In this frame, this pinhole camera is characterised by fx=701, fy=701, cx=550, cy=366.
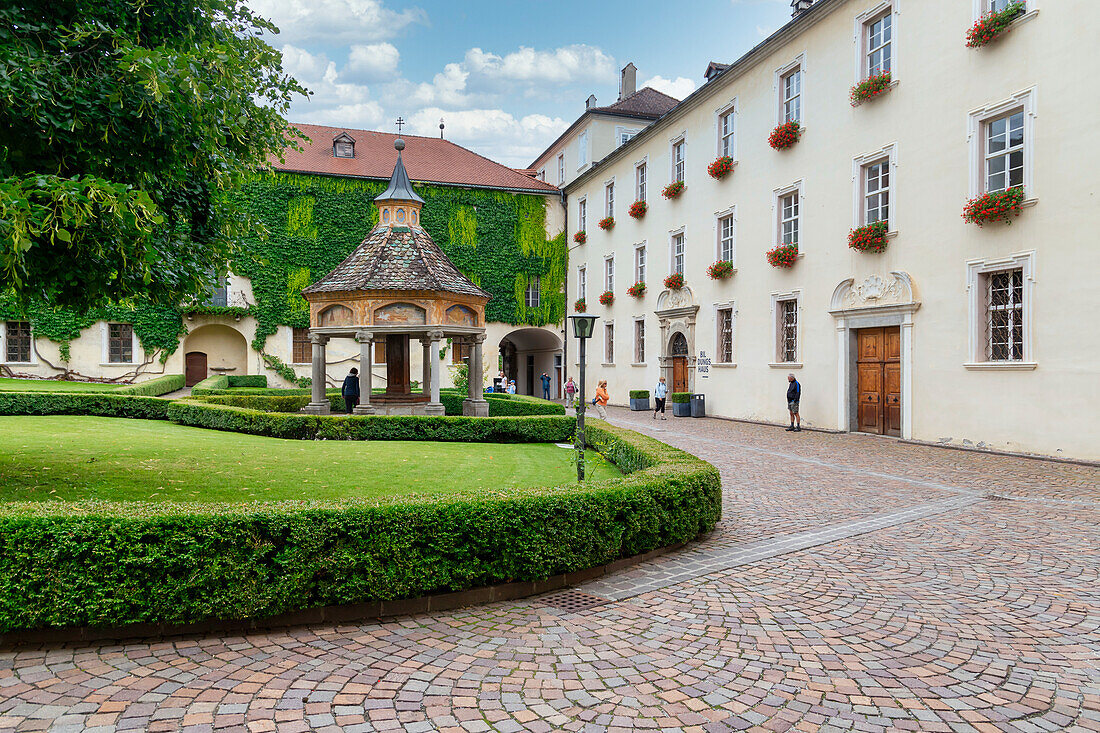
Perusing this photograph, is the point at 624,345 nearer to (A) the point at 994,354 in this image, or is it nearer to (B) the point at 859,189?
(B) the point at 859,189

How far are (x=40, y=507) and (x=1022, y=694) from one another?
686 cm

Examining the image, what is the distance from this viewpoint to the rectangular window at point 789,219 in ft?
70.7

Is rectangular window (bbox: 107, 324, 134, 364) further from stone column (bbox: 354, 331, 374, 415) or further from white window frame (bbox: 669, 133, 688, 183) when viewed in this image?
white window frame (bbox: 669, 133, 688, 183)

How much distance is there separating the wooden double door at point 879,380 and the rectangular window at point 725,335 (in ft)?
20.3

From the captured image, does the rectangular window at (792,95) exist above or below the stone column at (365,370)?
above

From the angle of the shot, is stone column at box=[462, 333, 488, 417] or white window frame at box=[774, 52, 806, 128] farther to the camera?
stone column at box=[462, 333, 488, 417]

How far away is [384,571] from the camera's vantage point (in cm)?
538

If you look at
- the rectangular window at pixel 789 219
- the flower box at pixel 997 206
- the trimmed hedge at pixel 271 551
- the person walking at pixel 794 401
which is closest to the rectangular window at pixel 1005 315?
the flower box at pixel 997 206

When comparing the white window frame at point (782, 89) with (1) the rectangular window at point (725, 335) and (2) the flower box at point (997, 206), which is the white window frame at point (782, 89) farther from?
(2) the flower box at point (997, 206)

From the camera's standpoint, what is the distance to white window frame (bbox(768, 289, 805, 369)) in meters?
21.0

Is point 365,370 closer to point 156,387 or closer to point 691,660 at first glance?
point 156,387

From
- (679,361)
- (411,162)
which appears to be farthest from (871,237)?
(411,162)

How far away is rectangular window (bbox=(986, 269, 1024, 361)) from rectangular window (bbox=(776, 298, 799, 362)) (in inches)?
255

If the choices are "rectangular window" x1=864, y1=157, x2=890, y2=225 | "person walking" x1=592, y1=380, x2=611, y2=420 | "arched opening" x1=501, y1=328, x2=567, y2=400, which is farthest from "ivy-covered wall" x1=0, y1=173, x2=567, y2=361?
"rectangular window" x1=864, y1=157, x2=890, y2=225
